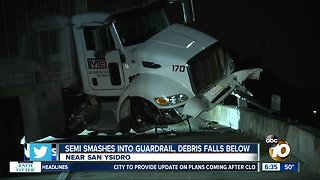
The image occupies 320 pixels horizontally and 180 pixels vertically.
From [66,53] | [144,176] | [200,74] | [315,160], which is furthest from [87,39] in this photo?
[315,160]

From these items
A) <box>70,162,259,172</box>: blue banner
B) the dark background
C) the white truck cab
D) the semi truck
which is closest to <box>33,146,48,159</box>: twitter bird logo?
<box>70,162,259,172</box>: blue banner

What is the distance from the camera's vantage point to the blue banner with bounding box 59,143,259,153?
6465 mm

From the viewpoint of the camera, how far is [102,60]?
401 inches

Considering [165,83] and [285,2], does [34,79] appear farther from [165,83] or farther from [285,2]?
[285,2]

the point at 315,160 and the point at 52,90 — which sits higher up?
the point at 52,90

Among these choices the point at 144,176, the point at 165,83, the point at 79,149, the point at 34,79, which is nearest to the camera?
the point at 79,149

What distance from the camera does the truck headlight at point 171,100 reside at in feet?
30.1

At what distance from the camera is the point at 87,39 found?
1026 cm

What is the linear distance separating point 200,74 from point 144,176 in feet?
9.19

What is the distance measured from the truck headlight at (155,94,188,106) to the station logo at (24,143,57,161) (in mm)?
2886

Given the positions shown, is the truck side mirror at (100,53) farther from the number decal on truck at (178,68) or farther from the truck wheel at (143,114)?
the number decal on truck at (178,68)

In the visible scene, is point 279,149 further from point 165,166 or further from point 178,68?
point 178,68

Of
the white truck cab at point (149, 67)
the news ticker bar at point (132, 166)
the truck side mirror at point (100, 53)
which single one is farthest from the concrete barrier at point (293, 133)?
the truck side mirror at point (100, 53)

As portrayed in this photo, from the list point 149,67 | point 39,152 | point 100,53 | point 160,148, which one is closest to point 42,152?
point 39,152
